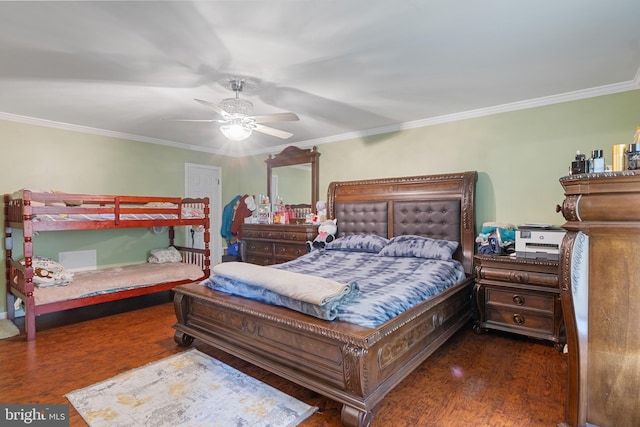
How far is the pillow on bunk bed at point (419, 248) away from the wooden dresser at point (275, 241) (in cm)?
126

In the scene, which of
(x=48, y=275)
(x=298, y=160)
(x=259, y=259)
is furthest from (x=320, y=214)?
(x=48, y=275)

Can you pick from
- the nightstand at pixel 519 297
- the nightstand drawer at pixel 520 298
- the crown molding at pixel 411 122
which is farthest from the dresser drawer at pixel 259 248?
the nightstand drawer at pixel 520 298

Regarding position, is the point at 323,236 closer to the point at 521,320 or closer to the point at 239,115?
the point at 239,115

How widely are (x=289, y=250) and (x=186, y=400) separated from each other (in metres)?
2.82

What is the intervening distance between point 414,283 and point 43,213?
3783 millimetres

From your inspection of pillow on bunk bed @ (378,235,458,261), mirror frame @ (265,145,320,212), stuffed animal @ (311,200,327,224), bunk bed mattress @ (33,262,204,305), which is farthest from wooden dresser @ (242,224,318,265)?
pillow on bunk bed @ (378,235,458,261)

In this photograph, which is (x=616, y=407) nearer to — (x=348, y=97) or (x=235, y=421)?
(x=235, y=421)

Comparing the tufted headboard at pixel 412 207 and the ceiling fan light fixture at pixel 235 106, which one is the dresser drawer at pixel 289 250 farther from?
the ceiling fan light fixture at pixel 235 106

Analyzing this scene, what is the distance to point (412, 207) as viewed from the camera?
410cm

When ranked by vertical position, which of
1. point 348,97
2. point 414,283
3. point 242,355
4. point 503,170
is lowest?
point 242,355

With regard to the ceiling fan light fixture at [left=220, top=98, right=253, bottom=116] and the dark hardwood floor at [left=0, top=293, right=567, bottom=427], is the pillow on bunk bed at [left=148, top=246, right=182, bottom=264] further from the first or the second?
the ceiling fan light fixture at [left=220, top=98, right=253, bottom=116]

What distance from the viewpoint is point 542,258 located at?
118 inches

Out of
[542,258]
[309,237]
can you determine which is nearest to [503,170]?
[542,258]

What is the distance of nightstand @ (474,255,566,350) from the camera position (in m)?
2.86
